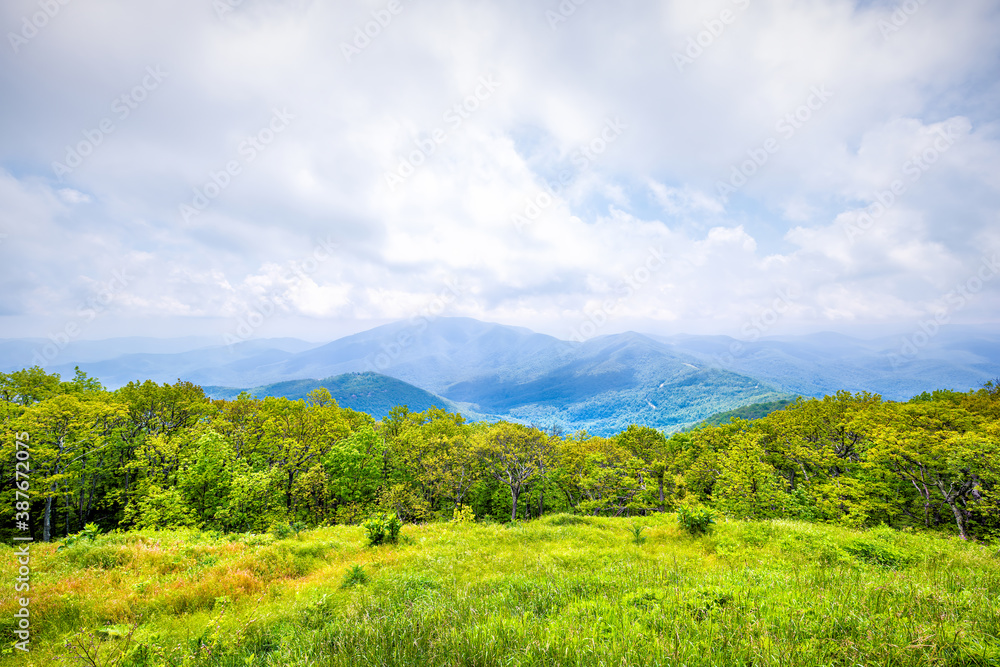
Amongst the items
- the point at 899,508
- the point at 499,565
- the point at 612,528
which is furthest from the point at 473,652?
the point at 899,508

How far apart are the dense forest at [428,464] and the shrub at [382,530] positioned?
494 cm

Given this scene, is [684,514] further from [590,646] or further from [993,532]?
[993,532]

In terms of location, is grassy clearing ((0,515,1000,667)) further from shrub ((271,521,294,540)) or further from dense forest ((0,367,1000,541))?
dense forest ((0,367,1000,541))

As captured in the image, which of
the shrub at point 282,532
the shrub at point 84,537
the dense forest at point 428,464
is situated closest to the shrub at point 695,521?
the dense forest at point 428,464

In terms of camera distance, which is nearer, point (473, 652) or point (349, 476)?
point (473, 652)

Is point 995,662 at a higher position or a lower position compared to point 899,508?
higher

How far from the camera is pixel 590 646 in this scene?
501cm

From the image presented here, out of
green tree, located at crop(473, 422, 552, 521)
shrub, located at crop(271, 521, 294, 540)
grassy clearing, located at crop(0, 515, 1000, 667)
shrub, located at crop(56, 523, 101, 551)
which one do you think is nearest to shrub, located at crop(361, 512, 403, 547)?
grassy clearing, located at crop(0, 515, 1000, 667)

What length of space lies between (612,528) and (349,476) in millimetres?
29420

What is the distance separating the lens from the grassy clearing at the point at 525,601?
4.90m

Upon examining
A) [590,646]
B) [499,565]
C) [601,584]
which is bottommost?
[499,565]

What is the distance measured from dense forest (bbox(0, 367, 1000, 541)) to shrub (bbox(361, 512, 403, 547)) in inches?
194

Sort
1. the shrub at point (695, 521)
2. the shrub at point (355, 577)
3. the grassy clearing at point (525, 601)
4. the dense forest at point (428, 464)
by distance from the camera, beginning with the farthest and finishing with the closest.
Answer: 1. the dense forest at point (428, 464)
2. the shrub at point (695, 521)
3. the shrub at point (355, 577)
4. the grassy clearing at point (525, 601)

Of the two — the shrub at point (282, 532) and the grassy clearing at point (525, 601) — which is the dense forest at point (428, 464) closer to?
the shrub at point (282, 532)
